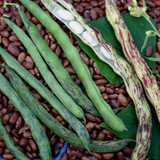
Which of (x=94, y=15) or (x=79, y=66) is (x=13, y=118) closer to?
(x=79, y=66)

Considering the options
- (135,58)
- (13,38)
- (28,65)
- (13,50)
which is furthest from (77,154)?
(13,38)

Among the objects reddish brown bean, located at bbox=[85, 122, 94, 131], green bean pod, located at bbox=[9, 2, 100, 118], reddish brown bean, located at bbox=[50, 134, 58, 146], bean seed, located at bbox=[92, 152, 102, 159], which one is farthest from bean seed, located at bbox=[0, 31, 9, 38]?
bean seed, located at bbox=[92, 152, 102, 159]

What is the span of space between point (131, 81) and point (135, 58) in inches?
13.5

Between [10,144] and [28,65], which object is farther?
[28,65]

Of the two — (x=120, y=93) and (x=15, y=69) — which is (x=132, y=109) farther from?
(x=15, y=69)

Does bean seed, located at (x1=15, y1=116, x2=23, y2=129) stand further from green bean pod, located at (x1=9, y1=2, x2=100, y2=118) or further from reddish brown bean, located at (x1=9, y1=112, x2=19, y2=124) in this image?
green bean pod, located at (x1=9, y1=2, x2=100, y2=118)

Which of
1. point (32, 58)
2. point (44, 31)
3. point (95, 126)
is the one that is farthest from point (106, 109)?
point (44, 31)

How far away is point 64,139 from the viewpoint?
2.22 m

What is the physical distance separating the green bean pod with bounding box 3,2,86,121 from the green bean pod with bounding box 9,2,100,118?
2 cm

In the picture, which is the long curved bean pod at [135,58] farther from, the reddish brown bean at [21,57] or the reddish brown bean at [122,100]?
the reddish brown bean at [21,57]

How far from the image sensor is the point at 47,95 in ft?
7.49

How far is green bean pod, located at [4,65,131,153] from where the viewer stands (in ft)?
7.11

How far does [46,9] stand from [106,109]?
72.1 inches

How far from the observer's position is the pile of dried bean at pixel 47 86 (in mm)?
2271
